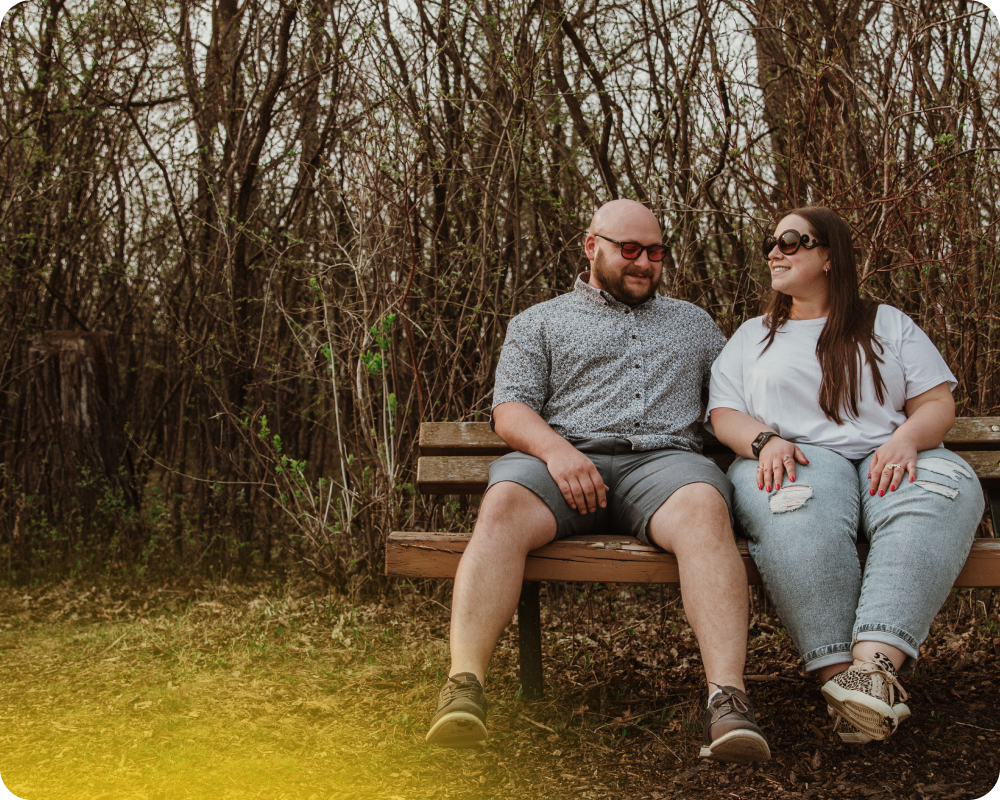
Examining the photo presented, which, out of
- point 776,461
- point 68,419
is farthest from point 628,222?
point 68,419

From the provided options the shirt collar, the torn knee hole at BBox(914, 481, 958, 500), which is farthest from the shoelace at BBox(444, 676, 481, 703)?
the shirt collar

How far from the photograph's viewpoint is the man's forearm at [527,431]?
2566 millimetres

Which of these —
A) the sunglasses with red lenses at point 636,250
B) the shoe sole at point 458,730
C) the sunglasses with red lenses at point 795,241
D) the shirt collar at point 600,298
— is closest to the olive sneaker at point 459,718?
the shoe sole at point 458,730

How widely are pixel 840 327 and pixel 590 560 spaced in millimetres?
1087

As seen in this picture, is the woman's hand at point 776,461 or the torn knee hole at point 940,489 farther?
the woman's hand at point 776,461

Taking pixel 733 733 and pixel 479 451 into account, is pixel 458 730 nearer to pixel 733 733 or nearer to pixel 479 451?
pixel 733 733

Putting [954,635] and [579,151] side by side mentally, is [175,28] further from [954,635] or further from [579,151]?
[954,635]

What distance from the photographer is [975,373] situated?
3.54m

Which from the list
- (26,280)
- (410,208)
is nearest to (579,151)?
(410,208)

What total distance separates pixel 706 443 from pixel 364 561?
1.78m

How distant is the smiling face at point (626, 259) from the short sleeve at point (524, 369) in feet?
0.98

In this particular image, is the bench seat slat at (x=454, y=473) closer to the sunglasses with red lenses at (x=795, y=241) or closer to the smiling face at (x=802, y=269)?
the smiling face at (x=802, y=269)

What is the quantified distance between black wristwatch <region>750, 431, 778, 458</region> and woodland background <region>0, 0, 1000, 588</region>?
1.05 meters

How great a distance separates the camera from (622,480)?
2604mm
